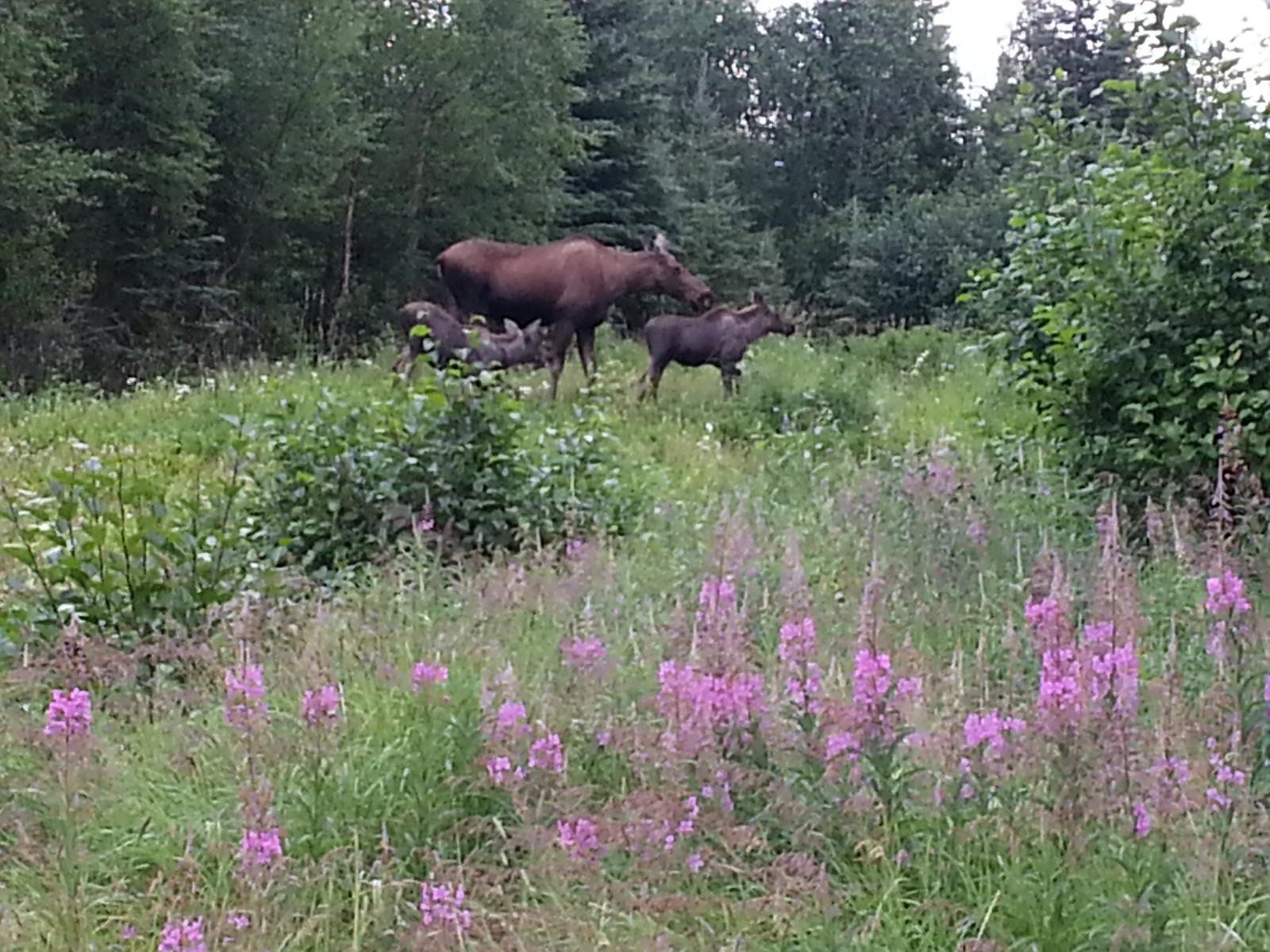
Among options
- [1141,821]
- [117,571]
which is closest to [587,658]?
[1141,821]

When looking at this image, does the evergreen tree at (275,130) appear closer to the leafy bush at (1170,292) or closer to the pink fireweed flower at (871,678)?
the leafy bush at (1170,292)

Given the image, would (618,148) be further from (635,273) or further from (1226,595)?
(1226,595)

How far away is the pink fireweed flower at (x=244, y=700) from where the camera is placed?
2.99 meters

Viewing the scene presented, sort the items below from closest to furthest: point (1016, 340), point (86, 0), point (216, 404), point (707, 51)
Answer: point (1016, 340) → point (216, 404) → point (86, 0) → point (707, 51)

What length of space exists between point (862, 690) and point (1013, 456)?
4.86 m

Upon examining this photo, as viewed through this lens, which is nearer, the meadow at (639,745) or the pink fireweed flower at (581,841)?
the meadow at (639,745)

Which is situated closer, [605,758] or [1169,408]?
[605,758]

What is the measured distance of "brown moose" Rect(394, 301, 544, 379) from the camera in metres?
11.4

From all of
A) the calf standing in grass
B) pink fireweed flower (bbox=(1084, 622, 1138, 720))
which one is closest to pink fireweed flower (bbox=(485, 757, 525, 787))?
pink fireweed flower (bbox=(1084, 622, 1138, 720))

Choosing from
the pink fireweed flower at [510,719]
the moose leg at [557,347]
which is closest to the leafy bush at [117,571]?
the pink fireweed flower at [510,719]

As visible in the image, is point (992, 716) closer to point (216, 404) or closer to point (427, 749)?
point (427, 749)

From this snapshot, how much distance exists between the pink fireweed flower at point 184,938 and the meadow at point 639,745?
0.01 metres

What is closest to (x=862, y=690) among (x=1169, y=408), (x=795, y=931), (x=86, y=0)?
(x=795, y=931)

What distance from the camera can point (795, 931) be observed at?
93.7 inches
